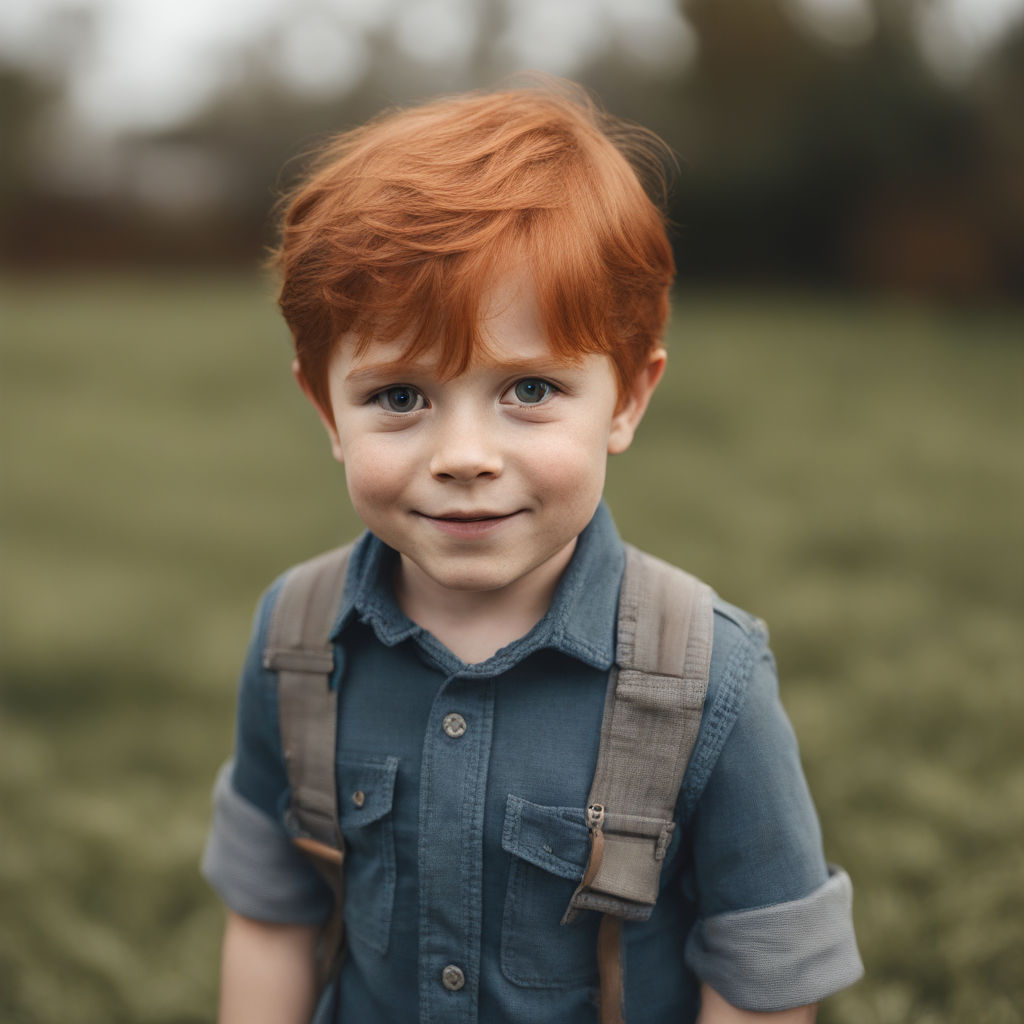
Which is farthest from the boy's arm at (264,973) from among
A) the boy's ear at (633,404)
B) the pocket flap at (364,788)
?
the boy's ear at (633,404)

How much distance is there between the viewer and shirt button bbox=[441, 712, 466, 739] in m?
1.42

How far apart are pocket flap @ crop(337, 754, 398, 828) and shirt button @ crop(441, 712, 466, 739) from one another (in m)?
0.09

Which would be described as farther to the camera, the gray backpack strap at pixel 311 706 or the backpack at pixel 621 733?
the gray backpack strap at pixel 311 706

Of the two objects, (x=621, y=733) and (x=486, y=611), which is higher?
(x=486, y=611)

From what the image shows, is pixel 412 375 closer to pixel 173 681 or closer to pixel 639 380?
pixel 639 380

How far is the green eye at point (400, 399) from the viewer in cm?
132

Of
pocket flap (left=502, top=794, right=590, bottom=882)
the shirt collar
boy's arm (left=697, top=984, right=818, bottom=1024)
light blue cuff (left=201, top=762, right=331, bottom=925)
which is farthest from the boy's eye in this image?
boy's arm (left=697, top=984, right=818, bottom=1024)

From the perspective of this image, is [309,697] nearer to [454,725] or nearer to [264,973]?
[454,725]

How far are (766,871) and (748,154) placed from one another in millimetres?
11240

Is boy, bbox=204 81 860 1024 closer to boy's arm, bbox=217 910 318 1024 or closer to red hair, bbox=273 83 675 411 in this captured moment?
red hair, bbox=273 83 675 411

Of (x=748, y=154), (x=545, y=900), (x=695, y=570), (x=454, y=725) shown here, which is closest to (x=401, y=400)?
(x=454, y=725)

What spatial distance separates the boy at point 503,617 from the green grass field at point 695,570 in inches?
39.7

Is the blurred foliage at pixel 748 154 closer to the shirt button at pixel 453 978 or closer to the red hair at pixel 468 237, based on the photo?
the red hair at pixel 468 237

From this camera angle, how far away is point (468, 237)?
49.3 inches
